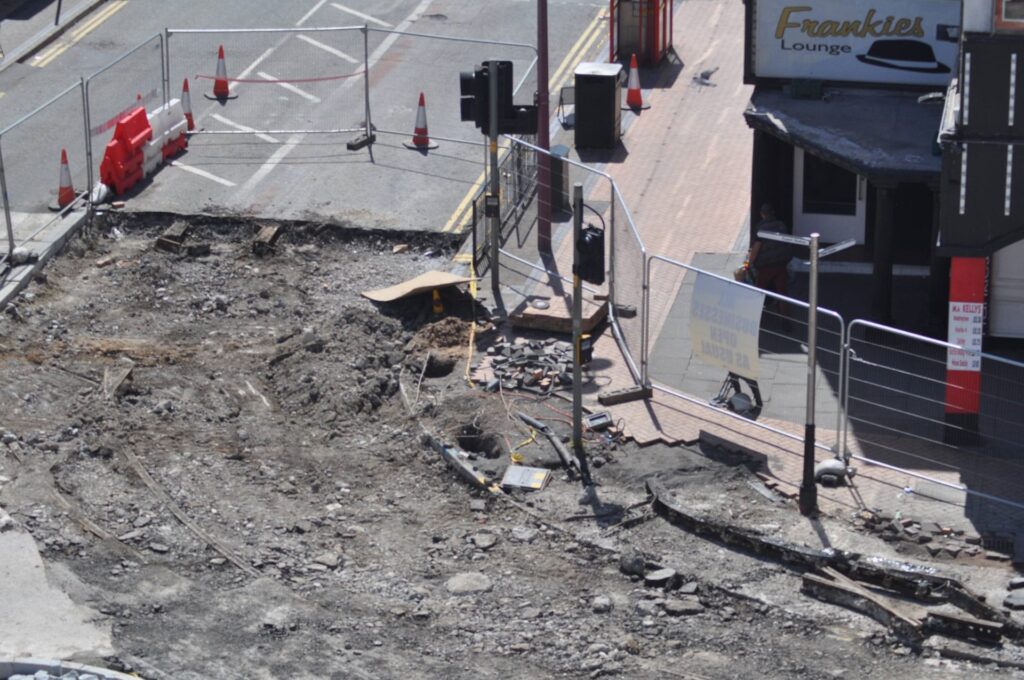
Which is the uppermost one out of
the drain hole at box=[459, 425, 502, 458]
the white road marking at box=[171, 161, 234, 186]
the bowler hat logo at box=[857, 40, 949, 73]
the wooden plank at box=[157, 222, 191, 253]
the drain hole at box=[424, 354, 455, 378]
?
the bowler hat logo at box=[857, 40, 949, 73]

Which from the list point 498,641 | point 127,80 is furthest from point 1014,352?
point 127,80

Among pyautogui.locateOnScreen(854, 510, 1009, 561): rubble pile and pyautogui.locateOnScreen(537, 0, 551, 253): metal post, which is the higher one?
pyautogui.locateOnScreen(537, 0, 551, 253): metal post

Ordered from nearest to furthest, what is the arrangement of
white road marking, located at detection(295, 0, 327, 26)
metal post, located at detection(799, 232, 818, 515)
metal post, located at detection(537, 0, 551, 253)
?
metal post, located at detection(799, 232, 818, 515) < metal post, located at detection(537, 0, 551, 253) < white road marking, located at detection(295, 0, 327, 26)

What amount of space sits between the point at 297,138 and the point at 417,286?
6.53 m

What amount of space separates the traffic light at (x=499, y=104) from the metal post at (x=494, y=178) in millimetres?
68

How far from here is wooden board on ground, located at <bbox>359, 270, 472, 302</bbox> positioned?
878 inches

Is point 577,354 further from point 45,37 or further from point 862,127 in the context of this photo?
point 45,37

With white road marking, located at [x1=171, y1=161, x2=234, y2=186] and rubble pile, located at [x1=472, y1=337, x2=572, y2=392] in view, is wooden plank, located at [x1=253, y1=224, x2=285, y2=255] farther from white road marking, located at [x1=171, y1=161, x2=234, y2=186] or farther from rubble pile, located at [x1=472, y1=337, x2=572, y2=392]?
rubble pile, located at [x1=472, y1=337, x2=572, y2=392]

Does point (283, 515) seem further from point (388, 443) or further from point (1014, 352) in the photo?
point (1014, 352)

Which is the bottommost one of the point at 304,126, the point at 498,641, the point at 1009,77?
the point at 498,641

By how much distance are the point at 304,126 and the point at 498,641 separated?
1456 centimetres

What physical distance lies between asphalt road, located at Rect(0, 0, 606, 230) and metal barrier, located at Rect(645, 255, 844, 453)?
3.93m

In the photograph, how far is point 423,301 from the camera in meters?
22.4

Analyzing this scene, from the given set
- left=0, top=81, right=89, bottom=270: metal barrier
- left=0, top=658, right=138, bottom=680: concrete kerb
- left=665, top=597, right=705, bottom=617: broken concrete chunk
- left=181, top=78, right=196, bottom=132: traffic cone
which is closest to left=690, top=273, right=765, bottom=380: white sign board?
left=665, top=597, right=705, bottom=617: broken concrete chunk
